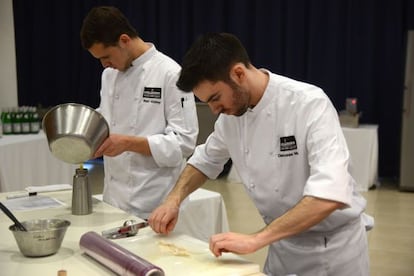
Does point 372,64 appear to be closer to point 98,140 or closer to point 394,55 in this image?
point 394,55

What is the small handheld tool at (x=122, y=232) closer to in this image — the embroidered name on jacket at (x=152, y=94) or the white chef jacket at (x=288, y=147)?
the white chef jacket at (x=288, y=147)

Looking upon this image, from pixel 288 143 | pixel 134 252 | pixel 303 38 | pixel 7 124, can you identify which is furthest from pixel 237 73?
pixel 303 38

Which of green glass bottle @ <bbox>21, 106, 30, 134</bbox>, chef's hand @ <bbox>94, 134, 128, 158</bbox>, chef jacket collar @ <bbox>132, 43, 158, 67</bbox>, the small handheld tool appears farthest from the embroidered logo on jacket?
green glass bottle @ <bbox>21, 106, 30, 134</bbox>

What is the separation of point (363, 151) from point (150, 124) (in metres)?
3.74

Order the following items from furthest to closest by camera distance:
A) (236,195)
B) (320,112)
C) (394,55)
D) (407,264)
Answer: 1. (394,55)
2. (236,195)
3. (407,264)
4. (320,112)

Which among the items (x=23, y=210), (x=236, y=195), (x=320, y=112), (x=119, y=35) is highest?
(x=119, y=35)

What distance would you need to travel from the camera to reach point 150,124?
6.99ft

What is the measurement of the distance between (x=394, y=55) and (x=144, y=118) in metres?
4.55

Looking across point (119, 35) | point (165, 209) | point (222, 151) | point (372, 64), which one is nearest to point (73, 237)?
point (165, 209)

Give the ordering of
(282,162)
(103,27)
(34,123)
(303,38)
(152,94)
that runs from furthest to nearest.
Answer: (303,38), (34,123), (152,94), (103,27), (282,162)

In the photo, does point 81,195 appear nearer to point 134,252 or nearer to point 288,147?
point 134,252

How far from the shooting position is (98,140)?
170 centimetres

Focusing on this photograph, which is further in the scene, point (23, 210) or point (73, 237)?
point (23, 210)

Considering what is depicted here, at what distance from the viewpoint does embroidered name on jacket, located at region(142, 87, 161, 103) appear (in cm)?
211
